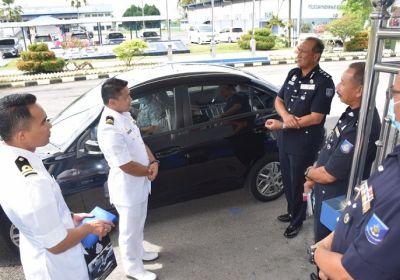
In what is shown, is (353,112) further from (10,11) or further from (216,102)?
(10,11)

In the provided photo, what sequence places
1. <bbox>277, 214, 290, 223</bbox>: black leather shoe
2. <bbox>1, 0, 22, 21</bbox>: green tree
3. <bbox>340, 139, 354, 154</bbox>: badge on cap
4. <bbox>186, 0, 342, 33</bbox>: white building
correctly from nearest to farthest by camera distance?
<bbox>340, 139, 354, 154</bbox>: badge on cap < <bbox>277, 214, 290, 223</bbox>: black leather shoe < <bbox>186, 0, 342, 33</bbox>: white building < <bbox>1, 0, 22, 21</bbox>: green tree

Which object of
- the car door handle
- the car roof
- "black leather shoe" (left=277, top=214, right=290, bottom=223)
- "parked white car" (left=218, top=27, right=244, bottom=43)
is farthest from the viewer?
"parked white car" (left=218, top=27, right=244, bottom=43)

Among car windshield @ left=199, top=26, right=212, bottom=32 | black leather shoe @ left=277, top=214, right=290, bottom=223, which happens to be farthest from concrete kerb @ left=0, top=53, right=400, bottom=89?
car windshield @ left=199, top=26, right=212, bottom=32

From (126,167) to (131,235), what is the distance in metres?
0.62

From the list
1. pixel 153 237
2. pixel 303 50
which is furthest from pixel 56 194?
pixel 303 50

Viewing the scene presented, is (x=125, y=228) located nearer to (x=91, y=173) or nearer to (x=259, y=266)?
(x=91, y=173)

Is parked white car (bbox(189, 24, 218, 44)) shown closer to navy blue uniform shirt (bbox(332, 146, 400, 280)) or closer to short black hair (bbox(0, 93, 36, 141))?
short black hair (bbox(0, 93, 36, 141))

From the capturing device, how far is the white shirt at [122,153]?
2.59m

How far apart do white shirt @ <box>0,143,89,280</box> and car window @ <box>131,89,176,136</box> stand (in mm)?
1843

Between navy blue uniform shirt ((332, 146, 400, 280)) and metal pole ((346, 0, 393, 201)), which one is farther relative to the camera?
metal pole ((346, 0, 393, 201))

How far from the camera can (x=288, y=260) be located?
3230mm

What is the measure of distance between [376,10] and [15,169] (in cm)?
182

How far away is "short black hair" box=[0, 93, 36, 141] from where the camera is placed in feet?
5.37

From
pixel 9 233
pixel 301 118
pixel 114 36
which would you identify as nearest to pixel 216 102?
pixel 301 118
